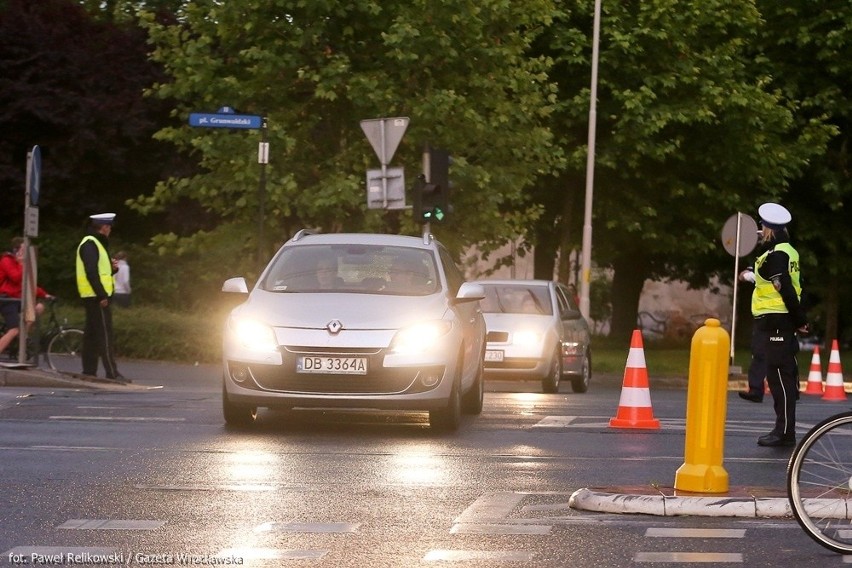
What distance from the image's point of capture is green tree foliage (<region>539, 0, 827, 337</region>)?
133 ft

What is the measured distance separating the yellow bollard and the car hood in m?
4.31

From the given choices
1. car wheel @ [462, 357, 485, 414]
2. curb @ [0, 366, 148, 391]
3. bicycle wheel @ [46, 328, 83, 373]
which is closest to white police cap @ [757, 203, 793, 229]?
car wheel @ [462, 357, 485, 414]

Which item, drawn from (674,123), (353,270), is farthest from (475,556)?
(674,123)

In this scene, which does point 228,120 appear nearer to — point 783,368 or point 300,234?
point 300,234

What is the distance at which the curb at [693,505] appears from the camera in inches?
368

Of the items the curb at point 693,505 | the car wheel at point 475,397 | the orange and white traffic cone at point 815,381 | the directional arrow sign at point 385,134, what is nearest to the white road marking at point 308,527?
the curb at point 693,505

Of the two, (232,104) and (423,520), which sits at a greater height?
(232,104)

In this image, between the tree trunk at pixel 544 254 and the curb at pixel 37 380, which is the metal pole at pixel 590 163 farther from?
the curb at pixel 37 380

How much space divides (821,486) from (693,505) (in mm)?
1262

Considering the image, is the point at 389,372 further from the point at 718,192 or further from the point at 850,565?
the point at 718,192

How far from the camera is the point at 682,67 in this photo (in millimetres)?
40906

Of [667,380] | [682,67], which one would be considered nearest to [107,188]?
[682,67]

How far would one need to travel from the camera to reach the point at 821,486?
8.21 metres

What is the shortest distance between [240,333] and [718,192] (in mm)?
29121
